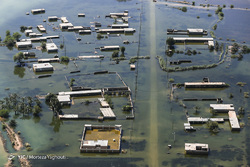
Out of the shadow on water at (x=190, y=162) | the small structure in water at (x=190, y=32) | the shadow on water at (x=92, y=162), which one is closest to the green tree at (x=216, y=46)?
the small structure in water at (x=190, y=32)

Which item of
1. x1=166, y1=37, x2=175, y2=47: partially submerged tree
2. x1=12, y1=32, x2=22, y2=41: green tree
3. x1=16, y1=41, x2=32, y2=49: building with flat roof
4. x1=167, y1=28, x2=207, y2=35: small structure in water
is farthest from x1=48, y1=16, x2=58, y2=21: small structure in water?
x1=166, y1=37, x2=175, y2=47: partially submerged tree

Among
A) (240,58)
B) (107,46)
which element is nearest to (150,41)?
(107,46)

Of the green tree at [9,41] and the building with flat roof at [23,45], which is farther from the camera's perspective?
the green tree at [9,41]

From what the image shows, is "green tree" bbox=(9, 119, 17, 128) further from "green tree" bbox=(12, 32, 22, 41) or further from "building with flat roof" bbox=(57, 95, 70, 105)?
"green tree" bbox=(12, 32, 22, 41)

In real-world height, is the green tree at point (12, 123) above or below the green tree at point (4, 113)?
below

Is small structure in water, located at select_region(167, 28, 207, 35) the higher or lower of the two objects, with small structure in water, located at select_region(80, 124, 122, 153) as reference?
higher

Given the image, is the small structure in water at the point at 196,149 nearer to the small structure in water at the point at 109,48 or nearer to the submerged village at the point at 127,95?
the submerged village at the point at 127,95

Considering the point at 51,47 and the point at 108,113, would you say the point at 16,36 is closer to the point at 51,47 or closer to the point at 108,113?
the point at 51,47

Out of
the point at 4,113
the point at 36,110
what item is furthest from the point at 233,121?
the point at 4,113
